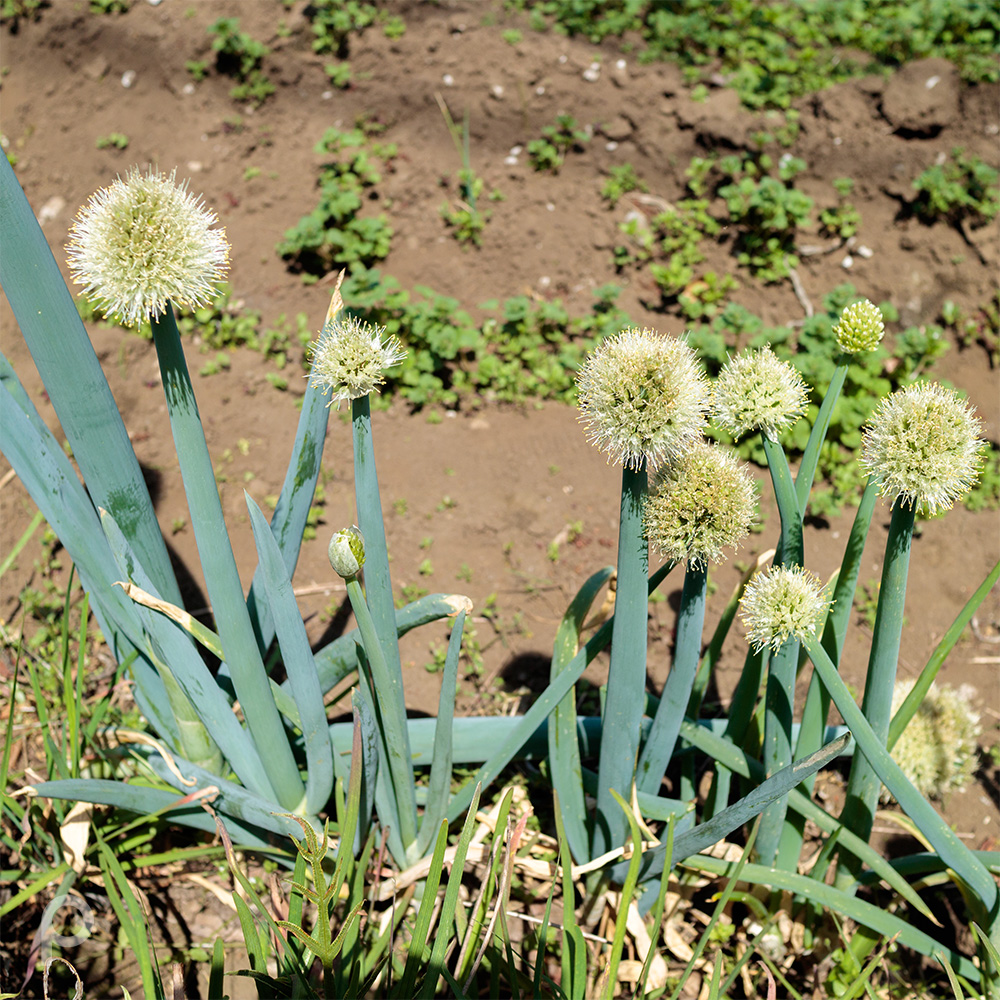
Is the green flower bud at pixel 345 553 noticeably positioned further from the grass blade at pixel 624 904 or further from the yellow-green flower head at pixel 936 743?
the yellow-green flower head at pixel 936 743

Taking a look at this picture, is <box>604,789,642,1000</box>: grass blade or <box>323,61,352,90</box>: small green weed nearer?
<box>604,789,642,1000</box>: grass blade

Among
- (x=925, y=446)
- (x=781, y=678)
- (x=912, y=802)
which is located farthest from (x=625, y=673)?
(x=925, y=446)

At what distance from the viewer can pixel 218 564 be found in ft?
4.98

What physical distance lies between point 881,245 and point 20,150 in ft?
15.3

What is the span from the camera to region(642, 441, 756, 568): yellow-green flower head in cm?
129

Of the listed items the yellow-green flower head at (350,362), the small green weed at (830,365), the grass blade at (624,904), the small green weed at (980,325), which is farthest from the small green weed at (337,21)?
the grass blade at (624,904)

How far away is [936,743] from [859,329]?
44.2 inches

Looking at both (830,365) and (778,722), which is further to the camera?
(830,365)

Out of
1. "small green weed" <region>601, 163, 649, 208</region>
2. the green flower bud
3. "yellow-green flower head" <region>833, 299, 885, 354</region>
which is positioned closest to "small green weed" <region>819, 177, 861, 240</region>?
"small green weed" <region>601, 163, 649, 208</region>

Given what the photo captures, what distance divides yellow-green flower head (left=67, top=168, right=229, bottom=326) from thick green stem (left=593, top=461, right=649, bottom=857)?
787 mm

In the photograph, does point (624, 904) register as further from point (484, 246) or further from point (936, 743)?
point (484, 246)

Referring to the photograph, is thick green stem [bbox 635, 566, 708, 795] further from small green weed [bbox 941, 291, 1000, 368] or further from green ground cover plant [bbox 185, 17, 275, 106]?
green ground cover plant [bbox 185, 17, 275, 106]

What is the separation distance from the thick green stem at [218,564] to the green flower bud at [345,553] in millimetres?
368

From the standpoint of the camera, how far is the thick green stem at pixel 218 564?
4.51 ft
